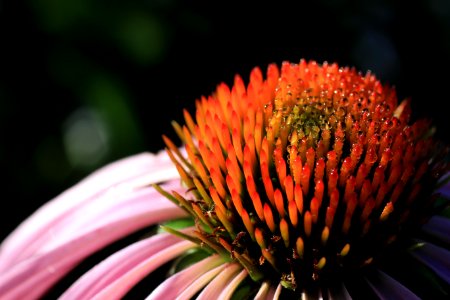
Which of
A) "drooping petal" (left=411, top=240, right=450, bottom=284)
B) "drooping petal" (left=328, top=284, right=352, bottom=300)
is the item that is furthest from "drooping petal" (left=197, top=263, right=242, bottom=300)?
"drooping petal" (left=411, top=240, right=450, bottom=284)

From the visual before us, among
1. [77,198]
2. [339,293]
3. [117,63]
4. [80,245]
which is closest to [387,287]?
[339,293]

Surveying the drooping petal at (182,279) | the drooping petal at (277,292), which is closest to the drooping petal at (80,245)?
the drooping petal at (182,279)

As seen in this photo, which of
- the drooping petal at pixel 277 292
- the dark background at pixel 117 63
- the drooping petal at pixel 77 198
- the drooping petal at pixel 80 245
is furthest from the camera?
the dark background at pixel 117 63

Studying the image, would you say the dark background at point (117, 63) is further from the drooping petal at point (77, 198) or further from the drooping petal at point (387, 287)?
the drooping petal at point (387, 287)

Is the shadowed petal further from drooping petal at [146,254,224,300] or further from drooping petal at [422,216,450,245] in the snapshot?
drooping petal at [422,216,450,245]

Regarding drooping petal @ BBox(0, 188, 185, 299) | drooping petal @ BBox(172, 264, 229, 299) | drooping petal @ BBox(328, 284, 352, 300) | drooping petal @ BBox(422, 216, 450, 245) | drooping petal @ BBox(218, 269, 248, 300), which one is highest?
drooping petal @ BBox(0, 188, 185, 299)

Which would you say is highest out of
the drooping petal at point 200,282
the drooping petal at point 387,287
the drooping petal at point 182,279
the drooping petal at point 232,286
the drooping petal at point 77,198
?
the drooping petal at point 77,198

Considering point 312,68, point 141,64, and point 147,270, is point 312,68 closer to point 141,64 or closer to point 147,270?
point 147,270
